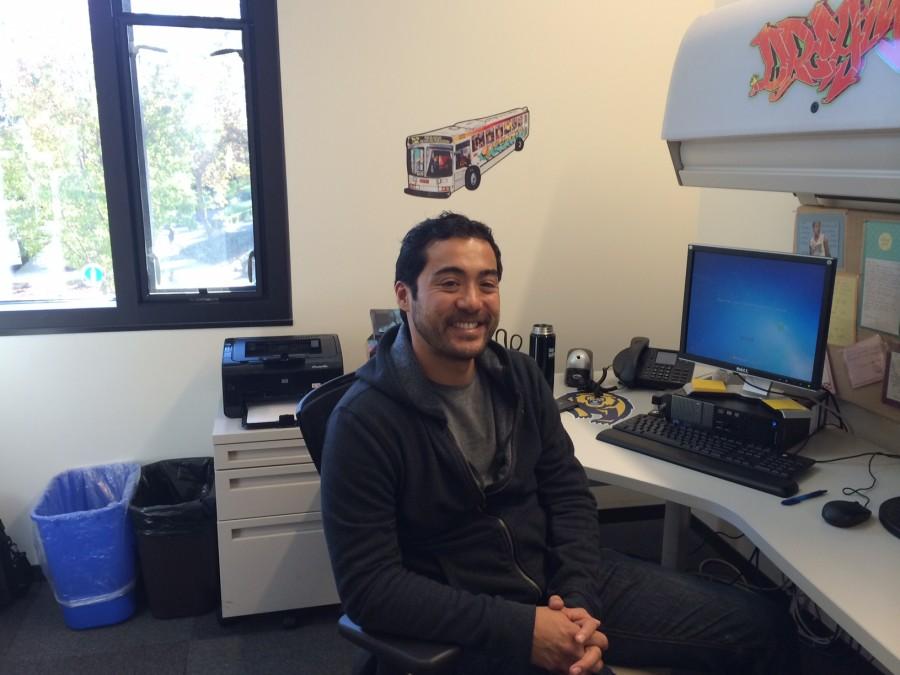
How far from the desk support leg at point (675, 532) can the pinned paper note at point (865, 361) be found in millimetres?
570

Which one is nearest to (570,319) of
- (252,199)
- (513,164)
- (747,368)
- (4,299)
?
(513,164)

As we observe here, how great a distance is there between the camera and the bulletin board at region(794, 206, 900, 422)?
178 centimetres

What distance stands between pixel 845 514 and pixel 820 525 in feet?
0.16

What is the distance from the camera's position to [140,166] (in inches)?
94.9

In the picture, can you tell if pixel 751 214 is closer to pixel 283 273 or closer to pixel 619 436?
pixel 619 436

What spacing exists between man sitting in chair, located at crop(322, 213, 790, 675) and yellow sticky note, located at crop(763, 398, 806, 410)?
48 centimetres

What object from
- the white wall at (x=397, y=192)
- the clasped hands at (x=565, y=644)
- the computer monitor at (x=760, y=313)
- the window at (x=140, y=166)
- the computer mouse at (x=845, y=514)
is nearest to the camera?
the clasped hands at (x=565, y=644)

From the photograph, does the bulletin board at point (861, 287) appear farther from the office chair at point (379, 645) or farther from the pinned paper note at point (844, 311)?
the office chair at point (379, 645)

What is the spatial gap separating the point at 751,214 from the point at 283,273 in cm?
161

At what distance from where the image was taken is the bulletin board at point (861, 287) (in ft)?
5.85

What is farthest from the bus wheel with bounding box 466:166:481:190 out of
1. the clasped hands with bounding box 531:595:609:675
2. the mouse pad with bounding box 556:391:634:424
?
the clasped hands with bounding box 531:595:609:675

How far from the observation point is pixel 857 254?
187 centimetres

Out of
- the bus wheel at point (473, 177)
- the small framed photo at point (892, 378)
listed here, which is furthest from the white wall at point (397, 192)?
the small framed photo at point (892, 378)

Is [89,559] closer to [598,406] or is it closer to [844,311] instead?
[598,406]
